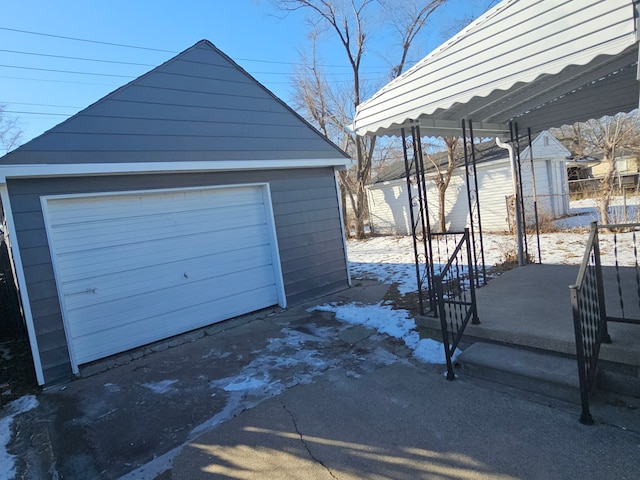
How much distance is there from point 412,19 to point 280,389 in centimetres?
1662

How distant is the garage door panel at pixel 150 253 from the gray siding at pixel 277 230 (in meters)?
0.32

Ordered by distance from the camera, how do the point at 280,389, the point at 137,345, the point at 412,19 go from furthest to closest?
the point at 412,19 < the point at 137,345 < the point at 280,389

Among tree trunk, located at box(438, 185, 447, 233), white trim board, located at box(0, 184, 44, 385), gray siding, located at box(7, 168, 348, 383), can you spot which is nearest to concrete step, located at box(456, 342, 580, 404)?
gray siding, located at box(7, 168, 348, 383)

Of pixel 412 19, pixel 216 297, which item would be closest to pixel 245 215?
pixel 216 297

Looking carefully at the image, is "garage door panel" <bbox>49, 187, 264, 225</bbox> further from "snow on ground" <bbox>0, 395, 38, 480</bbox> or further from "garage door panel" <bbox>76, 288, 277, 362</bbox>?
"snow on ground" <bbox>0, 395, 38, 480</bbox>

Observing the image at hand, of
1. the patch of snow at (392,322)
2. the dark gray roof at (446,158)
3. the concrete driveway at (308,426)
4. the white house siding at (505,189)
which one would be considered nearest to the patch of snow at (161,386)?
the concrete driveway at (308,426)

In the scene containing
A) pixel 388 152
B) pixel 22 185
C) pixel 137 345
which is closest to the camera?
pixel 22 185

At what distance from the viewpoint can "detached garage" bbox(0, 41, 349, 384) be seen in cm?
434

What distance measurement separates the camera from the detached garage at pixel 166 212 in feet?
14.3

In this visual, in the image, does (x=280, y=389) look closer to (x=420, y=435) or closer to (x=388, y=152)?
(x=420, y=435)

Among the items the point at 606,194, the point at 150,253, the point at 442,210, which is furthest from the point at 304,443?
the point at 442,210

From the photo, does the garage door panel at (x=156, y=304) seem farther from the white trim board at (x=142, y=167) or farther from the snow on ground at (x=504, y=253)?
the snow on ground at (x=504, y=253)

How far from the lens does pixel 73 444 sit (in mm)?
3012

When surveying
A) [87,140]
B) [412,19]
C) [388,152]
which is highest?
[412,19]
